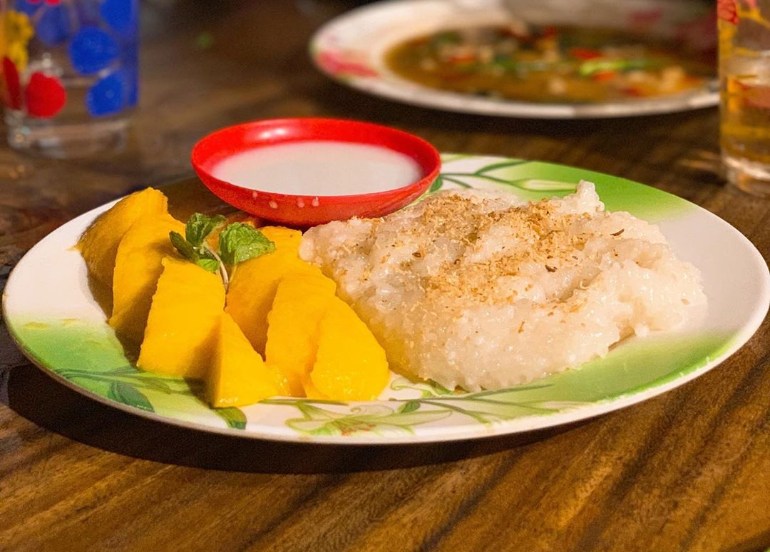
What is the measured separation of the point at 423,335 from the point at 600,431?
23 centimetres

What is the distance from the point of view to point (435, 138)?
2.26 meters

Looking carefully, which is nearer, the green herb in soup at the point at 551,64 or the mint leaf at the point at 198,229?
the mint leaf at the point at 198,229

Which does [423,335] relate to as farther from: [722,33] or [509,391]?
[722,33]

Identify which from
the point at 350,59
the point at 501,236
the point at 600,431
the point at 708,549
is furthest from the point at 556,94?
the point at 708,549

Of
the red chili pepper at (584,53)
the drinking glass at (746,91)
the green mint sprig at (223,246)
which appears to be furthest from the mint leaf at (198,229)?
the red chili pepper at (584,53)

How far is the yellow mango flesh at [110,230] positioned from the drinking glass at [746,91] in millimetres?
1005

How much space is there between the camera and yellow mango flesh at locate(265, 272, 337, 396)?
1124mm

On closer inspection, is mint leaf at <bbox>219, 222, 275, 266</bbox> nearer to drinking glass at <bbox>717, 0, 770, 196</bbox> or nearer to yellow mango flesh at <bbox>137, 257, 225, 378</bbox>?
yellow mango flesh at <bbox>137, 257, 225, 378</bbox>

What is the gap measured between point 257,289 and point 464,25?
6.56ft

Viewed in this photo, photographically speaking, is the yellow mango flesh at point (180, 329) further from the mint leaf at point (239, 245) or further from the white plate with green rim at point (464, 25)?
the white plate with green rim at point (464, 25)

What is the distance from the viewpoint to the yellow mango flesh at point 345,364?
1.09 m

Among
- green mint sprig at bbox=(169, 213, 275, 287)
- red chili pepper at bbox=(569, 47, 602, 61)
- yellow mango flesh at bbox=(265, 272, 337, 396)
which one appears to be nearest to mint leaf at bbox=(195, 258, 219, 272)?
green mint sprig at bbox=(169, 213, 275, 287)

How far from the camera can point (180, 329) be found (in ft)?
3.79

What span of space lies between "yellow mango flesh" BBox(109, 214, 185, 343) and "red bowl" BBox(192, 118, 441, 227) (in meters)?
0.17
